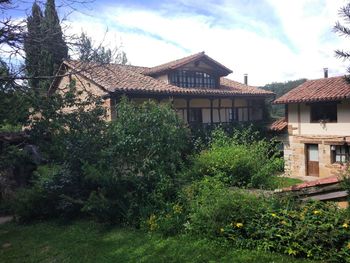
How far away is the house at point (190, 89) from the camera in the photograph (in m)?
17.1

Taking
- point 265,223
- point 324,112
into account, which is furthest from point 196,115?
point 265,223

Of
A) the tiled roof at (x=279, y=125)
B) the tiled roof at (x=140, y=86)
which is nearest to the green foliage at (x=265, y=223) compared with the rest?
the tiled roof at (x=140, y=86)

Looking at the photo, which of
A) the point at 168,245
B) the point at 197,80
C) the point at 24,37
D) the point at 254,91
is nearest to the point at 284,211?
the point at 168,245

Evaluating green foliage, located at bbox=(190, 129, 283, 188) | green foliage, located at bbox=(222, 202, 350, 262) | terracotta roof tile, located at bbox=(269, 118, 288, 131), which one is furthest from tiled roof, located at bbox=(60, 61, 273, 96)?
green foliage, located at bbox=(222, 202, 350, 262)

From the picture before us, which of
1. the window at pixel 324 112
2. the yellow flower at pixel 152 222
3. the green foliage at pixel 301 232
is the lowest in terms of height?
the yellow flower at pixel 152 222

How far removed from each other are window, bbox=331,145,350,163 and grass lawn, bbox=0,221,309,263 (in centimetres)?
1398

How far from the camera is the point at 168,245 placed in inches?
269

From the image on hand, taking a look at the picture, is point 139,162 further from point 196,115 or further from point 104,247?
point 196,115

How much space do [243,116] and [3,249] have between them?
18177 millimetres

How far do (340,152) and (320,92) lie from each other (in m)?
3.42

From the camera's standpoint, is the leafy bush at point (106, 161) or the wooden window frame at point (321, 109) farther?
the wooden window frame at point (321, 109)

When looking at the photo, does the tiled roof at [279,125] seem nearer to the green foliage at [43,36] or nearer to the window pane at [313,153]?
the window pane at [313,153]

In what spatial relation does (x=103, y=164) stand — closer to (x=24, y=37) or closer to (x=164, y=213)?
(x=164, y=213)

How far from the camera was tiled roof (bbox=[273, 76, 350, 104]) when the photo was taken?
57.8ft
